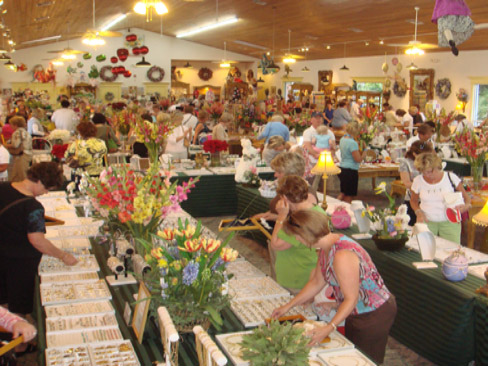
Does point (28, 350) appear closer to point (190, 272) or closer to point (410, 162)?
point (190, 272)

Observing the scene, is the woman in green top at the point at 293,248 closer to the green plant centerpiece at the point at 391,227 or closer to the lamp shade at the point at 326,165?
the green plant centerpiece at the point at 391,227

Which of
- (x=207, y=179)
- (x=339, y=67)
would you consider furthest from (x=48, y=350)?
(x=339, y=67)

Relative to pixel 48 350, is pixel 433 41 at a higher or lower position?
higher

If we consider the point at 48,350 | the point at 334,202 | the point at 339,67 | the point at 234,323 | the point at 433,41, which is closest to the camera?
the point at 48,350

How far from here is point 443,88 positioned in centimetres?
1638

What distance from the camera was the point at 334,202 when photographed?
6.00 m

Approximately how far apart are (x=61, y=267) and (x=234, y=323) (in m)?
1.37

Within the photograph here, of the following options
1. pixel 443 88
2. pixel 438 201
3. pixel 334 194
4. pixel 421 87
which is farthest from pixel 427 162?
pixel 421 87

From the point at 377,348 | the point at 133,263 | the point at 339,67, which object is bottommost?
the point at 377,348

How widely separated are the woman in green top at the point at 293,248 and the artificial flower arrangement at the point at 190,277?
881mm

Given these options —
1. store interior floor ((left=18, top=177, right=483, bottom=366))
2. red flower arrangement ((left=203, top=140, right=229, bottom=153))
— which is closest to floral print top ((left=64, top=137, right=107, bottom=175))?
store interior floor ((left=18, top=177, right=483, bottom=366))

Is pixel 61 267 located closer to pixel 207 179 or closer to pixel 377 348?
pixel 377 348

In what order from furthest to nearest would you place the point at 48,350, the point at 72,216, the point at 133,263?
the point at 72,216 → the point at 133,263 → the point at 48,350

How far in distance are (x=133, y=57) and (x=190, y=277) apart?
2226cm
